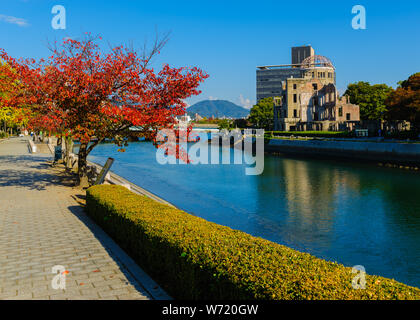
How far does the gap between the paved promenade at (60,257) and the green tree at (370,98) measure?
91750 mm

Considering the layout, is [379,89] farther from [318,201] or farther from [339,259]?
[339,259]

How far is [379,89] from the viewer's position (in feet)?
318

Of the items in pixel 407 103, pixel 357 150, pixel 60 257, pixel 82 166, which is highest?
pixel 407 103

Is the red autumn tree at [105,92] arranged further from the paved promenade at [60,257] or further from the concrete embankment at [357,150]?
the concrete embankment at [357,150]

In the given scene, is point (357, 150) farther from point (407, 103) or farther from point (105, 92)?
point (105, 92)

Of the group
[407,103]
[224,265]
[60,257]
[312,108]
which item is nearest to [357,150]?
[407,103]

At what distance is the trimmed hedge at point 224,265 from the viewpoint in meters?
4.87

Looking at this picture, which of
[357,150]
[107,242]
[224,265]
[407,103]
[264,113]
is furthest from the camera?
[264,113]

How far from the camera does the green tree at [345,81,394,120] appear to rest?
310 feet

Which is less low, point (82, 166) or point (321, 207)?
point (82, 166)

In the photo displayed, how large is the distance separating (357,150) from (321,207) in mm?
35039

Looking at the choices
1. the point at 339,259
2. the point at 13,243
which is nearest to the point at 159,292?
the point at 13,243

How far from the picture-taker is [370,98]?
311 feet

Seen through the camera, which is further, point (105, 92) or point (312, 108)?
point (312, 108)
